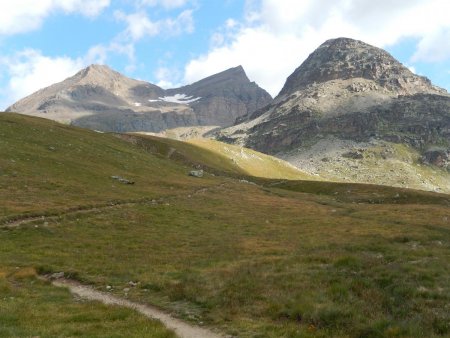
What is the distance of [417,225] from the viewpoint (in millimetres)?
48969

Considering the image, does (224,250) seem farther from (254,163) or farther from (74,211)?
(254,163)

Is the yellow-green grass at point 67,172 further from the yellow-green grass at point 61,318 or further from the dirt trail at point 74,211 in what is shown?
the yellow-green grass at point 61,318

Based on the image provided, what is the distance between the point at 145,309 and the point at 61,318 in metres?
3.92

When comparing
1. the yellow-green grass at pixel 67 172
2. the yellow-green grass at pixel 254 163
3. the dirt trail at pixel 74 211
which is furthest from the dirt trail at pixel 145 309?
the yellow-green grass at pixel 254 163

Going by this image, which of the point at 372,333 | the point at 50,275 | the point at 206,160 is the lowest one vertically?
the point at 50,275

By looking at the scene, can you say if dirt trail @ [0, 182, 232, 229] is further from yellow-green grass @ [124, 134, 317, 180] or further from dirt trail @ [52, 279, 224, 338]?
yellow-green grass @ [124, 134, 317, 180]

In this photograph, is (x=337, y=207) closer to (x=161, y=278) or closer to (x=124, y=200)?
(x=124, y=200)

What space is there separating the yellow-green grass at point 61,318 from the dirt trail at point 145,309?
0.78 meters

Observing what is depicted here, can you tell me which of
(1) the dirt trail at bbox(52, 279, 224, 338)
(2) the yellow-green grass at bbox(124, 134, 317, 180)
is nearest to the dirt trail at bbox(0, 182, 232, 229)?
(1) the dirt trail at bbox(52, 279, 224, 338)

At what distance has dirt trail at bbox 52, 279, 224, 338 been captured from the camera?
661 inches

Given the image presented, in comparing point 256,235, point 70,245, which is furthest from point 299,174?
point 70,245

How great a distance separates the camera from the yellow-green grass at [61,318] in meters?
15.6

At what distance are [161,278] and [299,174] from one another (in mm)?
148236

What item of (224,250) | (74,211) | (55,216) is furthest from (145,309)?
(74,211)
